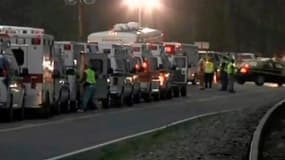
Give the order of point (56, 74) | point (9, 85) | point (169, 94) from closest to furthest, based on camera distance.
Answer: point (9, 85), point (56, 74), point (169, 94)

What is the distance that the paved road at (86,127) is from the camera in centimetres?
1771

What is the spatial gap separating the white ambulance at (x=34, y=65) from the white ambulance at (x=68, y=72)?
1.59 meters

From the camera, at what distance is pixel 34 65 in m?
26.3

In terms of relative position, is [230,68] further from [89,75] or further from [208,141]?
[208,141]

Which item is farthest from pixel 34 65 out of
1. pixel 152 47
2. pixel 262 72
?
pixel 262 72

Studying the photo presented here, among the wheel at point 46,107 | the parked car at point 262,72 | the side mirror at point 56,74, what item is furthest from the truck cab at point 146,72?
the parked car at point 262,72

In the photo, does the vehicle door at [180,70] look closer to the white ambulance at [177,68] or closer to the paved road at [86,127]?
the white ambulance at [177,68]

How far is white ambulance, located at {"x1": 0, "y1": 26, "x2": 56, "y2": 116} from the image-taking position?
2606 centimetres

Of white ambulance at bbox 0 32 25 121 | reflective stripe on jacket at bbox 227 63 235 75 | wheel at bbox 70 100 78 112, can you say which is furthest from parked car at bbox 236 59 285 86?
white ambulance at bbox 0 32 25 121

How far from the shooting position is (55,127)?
23078 mm

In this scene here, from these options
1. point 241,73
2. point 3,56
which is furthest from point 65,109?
point 241,73

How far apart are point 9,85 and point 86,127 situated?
2.67 meters

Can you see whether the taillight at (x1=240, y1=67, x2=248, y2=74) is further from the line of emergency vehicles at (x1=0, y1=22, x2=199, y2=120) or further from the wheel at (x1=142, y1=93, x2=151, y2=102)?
the wheel at (x1=142, y1=93, x2=151, y2=102)

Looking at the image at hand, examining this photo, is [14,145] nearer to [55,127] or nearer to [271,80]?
[55,127]
